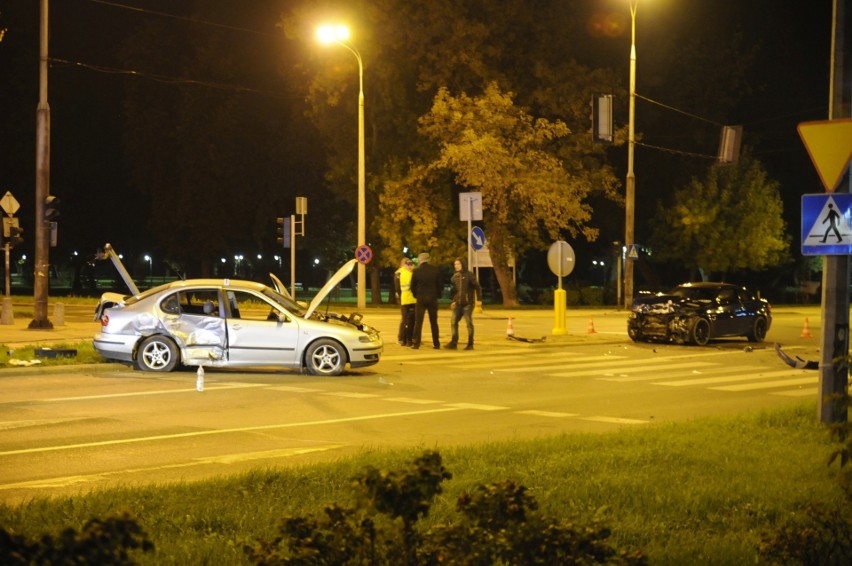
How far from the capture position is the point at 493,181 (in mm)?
46688

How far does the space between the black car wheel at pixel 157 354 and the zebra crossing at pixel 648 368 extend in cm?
478

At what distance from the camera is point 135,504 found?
311 inches

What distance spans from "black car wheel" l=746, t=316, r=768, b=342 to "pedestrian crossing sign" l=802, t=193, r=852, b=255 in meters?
17.4


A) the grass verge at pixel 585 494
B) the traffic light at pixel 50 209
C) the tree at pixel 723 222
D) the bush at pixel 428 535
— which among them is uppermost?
the tree at pixel 723 222

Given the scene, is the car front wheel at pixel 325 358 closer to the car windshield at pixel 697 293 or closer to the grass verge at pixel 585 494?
the grass verge at pixel 585 494

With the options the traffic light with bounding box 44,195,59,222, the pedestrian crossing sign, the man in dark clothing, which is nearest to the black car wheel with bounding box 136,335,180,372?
the man in dark clothing

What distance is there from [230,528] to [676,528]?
2967 mm

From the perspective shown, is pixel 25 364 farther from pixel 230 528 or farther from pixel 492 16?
pixel 492 16

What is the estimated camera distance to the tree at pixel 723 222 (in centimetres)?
5888

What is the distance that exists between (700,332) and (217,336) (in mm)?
12833

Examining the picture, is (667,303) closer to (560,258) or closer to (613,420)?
(560,258)

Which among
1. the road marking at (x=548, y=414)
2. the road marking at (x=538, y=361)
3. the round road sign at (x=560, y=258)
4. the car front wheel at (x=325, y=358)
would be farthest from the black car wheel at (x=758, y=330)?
the road marking at (x=548, y=414)

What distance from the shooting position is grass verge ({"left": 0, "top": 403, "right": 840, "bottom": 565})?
691 centimetres

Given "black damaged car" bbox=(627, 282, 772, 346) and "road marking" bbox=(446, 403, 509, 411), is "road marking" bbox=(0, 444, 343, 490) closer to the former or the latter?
"road marking" bbox=(446, 403, 509, 411)
